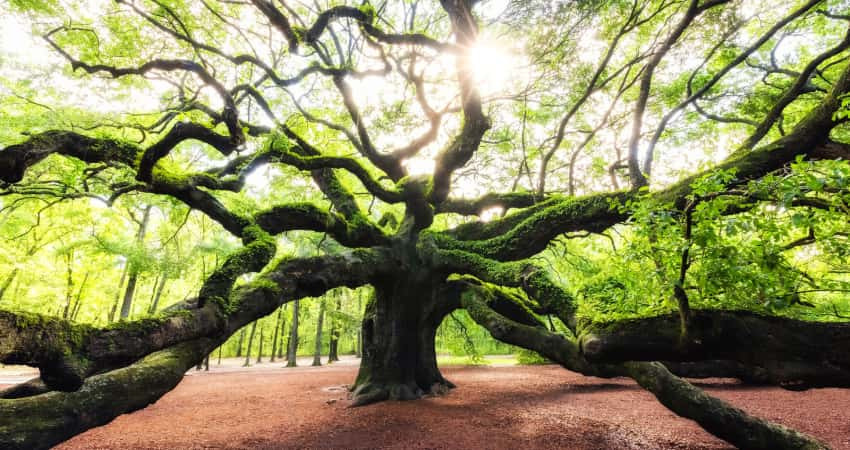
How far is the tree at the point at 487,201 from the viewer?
9.11 ft

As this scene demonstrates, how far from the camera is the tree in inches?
109

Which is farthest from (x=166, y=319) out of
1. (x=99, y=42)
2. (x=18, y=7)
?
(x=18, y=7)

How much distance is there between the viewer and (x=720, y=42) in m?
6.59

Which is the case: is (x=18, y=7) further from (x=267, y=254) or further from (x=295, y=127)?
(x=267, y=254)

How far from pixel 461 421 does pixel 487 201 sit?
5.04 meters

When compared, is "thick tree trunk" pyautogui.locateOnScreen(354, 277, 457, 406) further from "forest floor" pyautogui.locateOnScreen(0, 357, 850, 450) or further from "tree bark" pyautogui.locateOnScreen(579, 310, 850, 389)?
"tree bark" pyautogui.locateOnScreen(579, 310, 850, 389)

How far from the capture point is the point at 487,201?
364 inches

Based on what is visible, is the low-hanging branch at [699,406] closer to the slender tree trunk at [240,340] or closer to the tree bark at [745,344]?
the tree bark at [745,344]

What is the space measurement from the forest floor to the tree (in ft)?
3.82

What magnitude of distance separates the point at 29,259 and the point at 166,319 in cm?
2170

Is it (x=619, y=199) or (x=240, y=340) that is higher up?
(x=619, y=199)

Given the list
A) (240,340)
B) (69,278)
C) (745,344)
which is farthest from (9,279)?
(745,344)

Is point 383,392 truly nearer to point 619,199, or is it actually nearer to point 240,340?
point 619,199

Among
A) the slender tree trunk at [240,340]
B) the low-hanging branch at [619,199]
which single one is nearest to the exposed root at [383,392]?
the low-hanging branch at [619,199]
